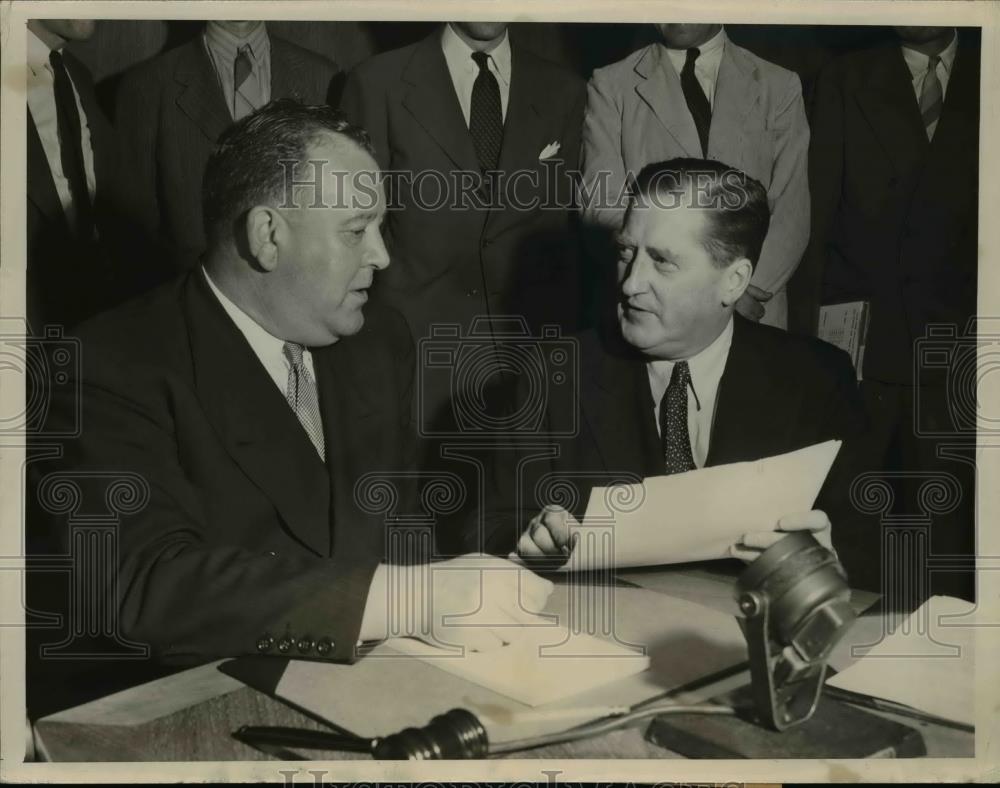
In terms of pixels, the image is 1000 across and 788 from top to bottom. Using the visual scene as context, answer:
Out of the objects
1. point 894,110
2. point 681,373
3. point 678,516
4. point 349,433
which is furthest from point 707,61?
point 349,433

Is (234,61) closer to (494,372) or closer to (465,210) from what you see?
(465,210)

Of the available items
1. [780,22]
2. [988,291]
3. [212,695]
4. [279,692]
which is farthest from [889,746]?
[780,22]

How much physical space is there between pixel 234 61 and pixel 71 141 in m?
0.32

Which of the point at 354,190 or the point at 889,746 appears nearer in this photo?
the point at 889,746

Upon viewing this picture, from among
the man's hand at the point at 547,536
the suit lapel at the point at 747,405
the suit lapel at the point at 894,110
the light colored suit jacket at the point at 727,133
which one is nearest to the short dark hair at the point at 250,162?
the light colored suit jacket at the point at 727,133

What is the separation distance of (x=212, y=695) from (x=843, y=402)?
1209 mm

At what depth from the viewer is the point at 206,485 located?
1.91 m

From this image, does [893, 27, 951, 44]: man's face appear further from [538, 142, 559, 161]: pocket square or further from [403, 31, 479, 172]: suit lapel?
[403, 31, 479, 172]: suit lapel

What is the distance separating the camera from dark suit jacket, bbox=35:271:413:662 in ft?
6.19

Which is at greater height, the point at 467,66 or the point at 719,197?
the point at 467,66

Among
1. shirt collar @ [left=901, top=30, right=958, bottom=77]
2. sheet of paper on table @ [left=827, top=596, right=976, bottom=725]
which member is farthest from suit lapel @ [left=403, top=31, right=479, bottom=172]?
sheet of paper on table @ [left=827, top=596, right=976, bottom=725]

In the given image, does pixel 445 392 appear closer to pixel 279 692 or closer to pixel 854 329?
pixel 279 692

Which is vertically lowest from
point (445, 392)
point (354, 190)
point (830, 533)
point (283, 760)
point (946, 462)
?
point (283, 760)

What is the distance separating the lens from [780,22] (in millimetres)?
2037
